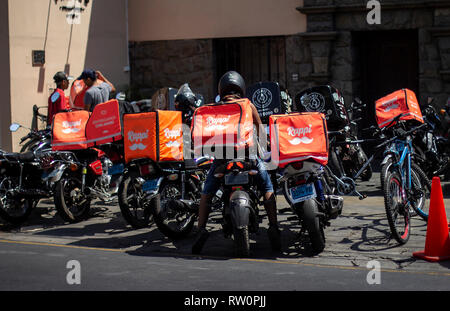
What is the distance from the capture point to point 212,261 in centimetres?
795

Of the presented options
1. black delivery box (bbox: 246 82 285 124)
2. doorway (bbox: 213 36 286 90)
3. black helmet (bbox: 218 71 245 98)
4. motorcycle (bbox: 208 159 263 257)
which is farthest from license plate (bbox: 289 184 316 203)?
doorway (bbox: 213 36 286 90)

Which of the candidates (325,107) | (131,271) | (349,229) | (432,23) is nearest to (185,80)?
(432,23)

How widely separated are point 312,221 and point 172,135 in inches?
89.7

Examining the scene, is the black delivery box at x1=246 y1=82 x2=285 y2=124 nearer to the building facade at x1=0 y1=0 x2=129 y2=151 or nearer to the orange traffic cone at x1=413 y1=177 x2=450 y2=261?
the orange traffic cone at x1=413 y1=177 x2=450 y2=261

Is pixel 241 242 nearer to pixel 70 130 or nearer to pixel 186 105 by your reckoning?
pixel 186 105

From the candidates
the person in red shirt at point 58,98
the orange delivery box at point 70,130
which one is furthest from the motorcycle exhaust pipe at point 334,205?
the person in red shirt at point 58,98

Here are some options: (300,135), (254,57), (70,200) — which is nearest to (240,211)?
(300,135)

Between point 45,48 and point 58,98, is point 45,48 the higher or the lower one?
the higher one

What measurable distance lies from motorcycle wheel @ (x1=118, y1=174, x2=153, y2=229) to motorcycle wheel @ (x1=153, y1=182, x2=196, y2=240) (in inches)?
20.6

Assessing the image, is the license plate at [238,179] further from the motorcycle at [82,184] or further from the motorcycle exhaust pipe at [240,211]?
the motorcycle at [82,184]

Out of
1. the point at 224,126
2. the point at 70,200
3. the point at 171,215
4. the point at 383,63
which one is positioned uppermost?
the point at 383,63

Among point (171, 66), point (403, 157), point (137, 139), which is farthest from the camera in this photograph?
point (171, 66)

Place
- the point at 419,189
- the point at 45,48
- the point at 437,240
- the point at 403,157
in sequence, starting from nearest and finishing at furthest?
the point at 437,240 < the point at 403,157 < the point at 419,189 < the point at 45,48
